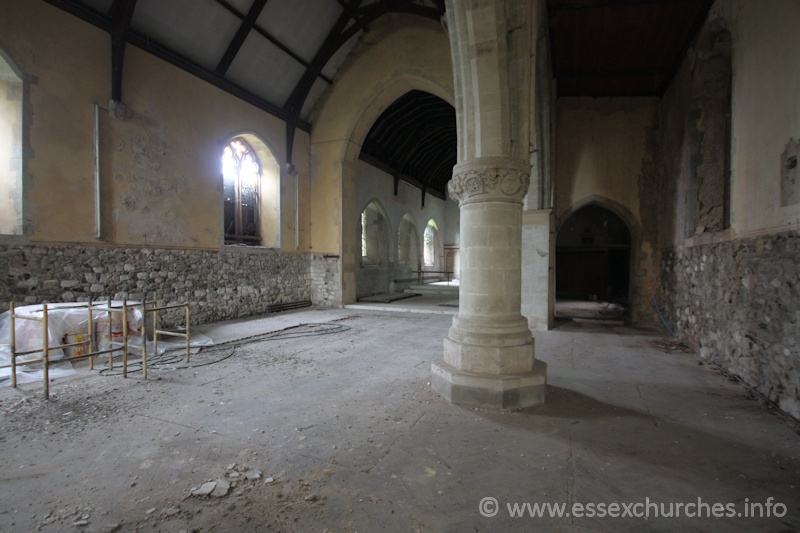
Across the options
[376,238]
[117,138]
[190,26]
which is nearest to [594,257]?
[376,238]

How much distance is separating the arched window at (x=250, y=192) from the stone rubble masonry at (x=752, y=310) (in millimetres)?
8426

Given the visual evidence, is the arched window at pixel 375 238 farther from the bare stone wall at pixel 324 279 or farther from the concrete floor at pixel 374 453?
the concrete floor at pixel 374 453

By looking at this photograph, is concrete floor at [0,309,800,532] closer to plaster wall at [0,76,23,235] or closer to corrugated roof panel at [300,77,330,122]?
plaster wall at [0,76,23,235]

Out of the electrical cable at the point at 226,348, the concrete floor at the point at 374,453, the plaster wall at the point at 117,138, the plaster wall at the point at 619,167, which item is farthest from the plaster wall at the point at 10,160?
the plaster wall at the point at 619,167

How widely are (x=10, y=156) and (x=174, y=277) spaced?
2730mm

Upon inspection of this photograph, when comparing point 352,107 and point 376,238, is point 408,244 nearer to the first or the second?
point 376,238

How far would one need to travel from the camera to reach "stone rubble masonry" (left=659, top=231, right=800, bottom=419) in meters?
3.11

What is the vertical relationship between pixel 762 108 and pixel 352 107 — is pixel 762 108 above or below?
below

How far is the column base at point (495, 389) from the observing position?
3164mm

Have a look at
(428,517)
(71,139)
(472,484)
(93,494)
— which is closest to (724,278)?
(472,484)

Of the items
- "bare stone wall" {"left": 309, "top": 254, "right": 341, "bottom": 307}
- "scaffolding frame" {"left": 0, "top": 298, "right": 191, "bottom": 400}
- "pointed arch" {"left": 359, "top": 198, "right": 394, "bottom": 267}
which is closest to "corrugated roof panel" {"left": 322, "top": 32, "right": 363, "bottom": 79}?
"bare stone wall" {"left": 309, "top": 254, "right": 341, "bottom": 307}

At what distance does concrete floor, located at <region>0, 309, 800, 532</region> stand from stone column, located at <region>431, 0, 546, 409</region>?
0.37m

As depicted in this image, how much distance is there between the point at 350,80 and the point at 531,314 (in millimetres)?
7531

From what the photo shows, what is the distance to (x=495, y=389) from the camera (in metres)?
3.16
